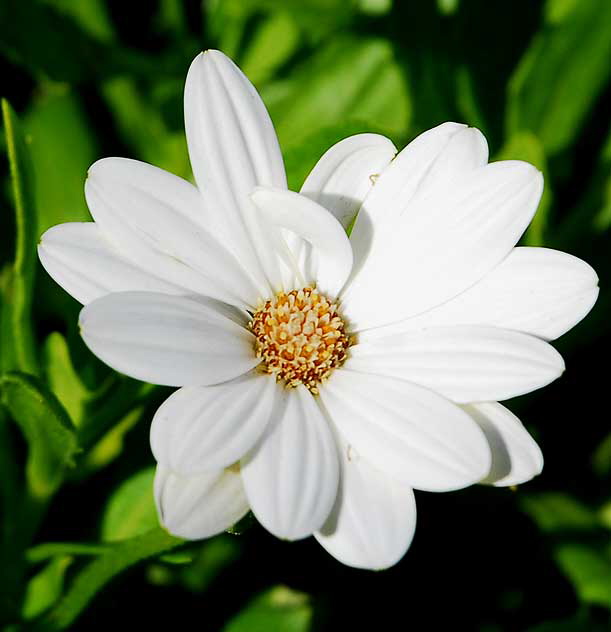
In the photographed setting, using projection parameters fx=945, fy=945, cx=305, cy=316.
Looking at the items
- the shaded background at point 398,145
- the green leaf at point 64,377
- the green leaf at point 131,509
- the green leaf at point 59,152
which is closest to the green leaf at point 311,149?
the shaded background at point 398,145

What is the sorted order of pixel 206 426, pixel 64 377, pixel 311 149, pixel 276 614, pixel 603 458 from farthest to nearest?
pixel 603 458 < pixel 276 614 < pixel 311 149 < pixel 64 377 < pixel 206 426

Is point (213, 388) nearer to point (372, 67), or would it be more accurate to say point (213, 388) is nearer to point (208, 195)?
point (208, 195)

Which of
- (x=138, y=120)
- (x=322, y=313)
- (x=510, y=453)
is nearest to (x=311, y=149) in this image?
(x=322, y=313)

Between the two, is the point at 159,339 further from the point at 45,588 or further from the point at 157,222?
the point at 45,588

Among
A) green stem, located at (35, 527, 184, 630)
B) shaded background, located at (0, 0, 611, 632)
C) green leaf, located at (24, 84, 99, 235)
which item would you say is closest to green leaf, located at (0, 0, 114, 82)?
shaded background, located at (0, 0, 611, 632)

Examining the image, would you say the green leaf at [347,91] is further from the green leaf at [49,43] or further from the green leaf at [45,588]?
the green leaf at [45,588]

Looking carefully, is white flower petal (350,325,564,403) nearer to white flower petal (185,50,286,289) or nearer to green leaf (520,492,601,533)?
white flower petal (185,50,286,289)
